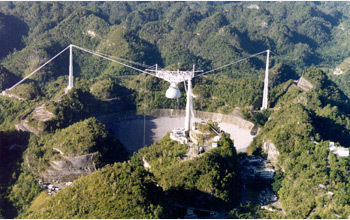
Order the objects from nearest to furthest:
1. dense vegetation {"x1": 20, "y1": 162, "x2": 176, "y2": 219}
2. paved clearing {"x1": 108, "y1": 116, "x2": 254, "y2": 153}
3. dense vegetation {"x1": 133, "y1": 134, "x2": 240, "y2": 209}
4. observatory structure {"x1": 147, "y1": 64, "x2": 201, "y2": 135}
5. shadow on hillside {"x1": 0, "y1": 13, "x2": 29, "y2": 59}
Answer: dense vegetation {"x1": 20, "y1": 162, "x2": 176, "y2": 219}
dense vegetation {"x1": 133, "y1": 134, "x2": 240, "y2": 209}
observatory structure {"x1": 147, "y1": 64, "x2": 201, "y2": 135}
paved clearing {"x1": 108, "y1": 116, "x2": 254, "y2": 153}
shadow on hillside {"x1": 0, "y1": 13, "x2": 29, "y2": 59}

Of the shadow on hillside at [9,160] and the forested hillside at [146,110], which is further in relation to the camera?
the shadow on hillside at [9,160]

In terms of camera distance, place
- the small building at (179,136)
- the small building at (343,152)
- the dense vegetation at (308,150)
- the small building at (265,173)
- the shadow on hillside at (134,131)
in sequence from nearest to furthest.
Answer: the dense vegetation at (308,150)
the small building at (343,152)
the small building at (265,173)
the small building at (179,136)
the shadow on hillside at (134,131)

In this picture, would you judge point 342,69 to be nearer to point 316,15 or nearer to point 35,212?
point 316,15

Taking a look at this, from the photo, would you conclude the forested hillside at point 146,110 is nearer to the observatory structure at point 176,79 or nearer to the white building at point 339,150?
the white building at point 339,150

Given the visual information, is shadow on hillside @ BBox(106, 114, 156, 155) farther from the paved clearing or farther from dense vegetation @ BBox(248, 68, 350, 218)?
dense vegetation @ BBox(248, 68, 350, 218)

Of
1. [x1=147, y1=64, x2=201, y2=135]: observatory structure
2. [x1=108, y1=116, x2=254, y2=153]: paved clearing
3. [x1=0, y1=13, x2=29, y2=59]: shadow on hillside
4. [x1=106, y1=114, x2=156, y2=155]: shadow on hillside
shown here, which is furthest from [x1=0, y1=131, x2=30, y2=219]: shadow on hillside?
[x1=0, y1=13, x2=29, y2=59]: shadow on hillside

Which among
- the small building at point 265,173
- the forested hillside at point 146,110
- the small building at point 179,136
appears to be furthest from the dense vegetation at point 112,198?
the small building at point 265,173
